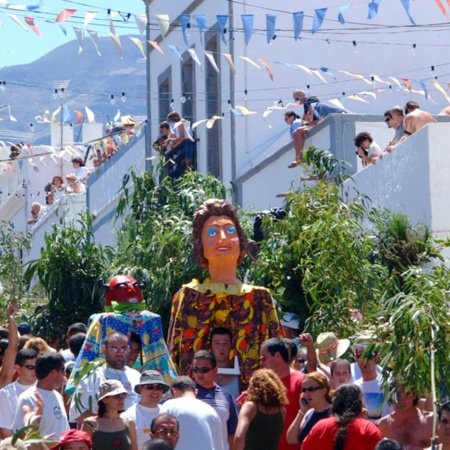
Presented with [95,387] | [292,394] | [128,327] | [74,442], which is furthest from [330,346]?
[74,442]

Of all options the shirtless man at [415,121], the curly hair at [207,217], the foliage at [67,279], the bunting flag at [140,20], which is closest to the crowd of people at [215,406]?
Answer: the curly hair at [207,217]

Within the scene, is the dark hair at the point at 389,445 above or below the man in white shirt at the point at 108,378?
below

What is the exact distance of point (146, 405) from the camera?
1124 centimetres

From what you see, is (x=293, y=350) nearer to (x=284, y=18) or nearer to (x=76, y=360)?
(x=76, y=360)

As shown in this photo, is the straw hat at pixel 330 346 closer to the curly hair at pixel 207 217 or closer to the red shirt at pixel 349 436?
the curly hair at pixel 207 217

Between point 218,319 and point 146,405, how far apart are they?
2.38m

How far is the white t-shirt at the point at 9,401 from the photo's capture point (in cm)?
1180

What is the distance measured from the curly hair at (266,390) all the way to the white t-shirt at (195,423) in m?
0.34

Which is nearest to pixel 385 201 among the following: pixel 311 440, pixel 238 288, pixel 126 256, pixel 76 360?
pixel 126 256

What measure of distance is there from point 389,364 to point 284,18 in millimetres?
15182

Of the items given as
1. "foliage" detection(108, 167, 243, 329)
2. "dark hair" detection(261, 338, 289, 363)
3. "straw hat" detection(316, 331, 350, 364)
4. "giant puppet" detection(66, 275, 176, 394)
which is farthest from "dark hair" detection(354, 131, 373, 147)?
"dark hair" detection(261, 338, 289, 363)

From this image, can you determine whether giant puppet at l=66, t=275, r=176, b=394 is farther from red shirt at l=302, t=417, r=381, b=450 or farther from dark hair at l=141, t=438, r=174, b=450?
dark hair at l=141, t=438, r=174, b=450

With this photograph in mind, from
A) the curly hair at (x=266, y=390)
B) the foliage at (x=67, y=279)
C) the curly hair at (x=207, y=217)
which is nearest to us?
the curly hair at (x=266, y=390)

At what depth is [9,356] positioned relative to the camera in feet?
40.9
